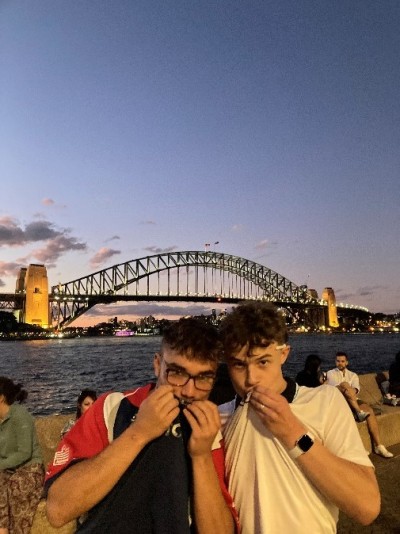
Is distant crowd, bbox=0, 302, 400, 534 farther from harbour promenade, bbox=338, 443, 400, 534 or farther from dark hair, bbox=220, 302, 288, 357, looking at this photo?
harbour promenade, bbox=338, 443, 400, 534

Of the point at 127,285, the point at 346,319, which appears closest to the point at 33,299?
the point at 127,285

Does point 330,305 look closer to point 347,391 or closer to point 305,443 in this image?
point 347,391

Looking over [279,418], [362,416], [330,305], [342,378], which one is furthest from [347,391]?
[330,305]

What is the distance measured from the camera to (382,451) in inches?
172

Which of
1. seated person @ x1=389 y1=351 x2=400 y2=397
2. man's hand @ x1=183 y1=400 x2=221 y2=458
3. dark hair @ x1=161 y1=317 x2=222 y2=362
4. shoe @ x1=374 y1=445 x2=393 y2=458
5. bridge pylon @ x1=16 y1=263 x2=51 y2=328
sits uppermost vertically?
bridge pylon @ x1=16 y1=263 x2=51 y2=328

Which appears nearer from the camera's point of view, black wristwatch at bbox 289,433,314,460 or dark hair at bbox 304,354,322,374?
black wristwatch at bbox 289,433,314,460

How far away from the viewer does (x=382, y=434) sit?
15.7ft

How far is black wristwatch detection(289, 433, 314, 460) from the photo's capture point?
47.9 inches

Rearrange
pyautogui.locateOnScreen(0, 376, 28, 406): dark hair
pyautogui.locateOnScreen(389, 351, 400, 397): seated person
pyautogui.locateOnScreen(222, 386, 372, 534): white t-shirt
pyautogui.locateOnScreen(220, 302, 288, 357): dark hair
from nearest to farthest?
pyautogui.locateOnScreen(222, 386, 372, 534): white t-shirt < pyautogui.locateOnScreen(220, 302, 288, 357): dark hair < pyautogui.locateOnScreen(0, 376, 28, 406): dark hair < pyautogui.locateOnScreen(389, 351, 400, 397): seated person

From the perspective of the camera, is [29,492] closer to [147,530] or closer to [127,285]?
[147,530]

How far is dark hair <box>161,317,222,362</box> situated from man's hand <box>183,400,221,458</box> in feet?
0.50

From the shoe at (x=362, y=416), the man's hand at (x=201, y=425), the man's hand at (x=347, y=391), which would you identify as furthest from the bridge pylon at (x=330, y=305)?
the man's hand at (x=201, y=425)

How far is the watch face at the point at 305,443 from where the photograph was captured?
122 cm

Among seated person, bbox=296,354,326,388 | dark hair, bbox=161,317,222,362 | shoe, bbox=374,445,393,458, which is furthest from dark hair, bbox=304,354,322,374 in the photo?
dark hair, bbox=161,317,222,362
